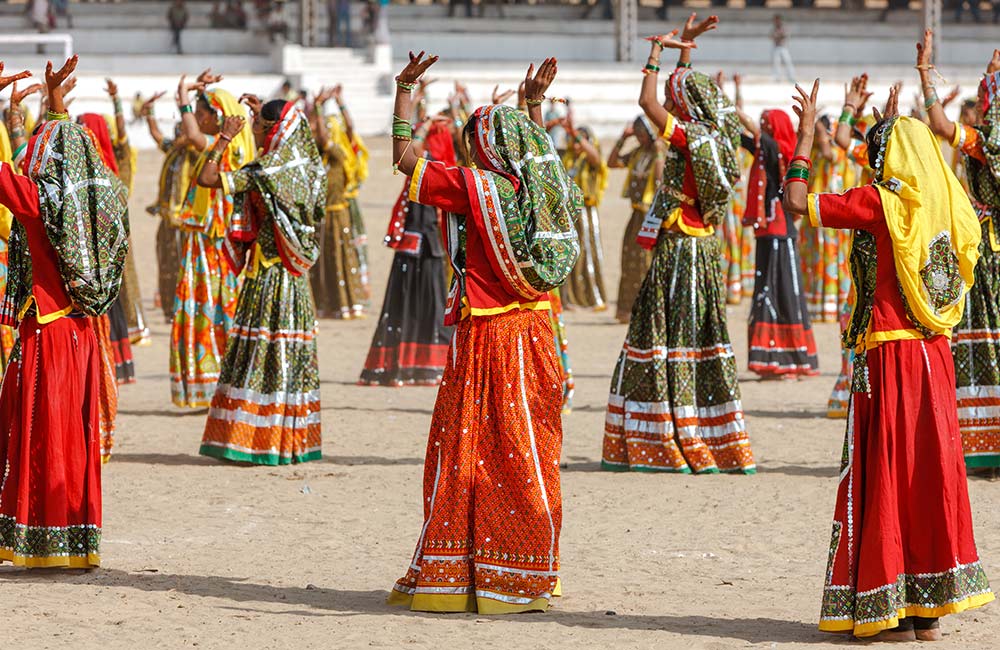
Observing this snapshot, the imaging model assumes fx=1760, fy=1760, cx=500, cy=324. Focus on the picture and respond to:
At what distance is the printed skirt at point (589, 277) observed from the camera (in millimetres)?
18062

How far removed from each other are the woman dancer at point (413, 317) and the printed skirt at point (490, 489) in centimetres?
641

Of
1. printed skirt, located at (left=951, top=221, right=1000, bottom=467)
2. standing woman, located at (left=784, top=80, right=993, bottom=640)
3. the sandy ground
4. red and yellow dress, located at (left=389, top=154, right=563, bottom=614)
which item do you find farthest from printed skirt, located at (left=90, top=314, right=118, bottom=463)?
printed skirt, located at (left=951, top=221, right=1000, bottom=467)

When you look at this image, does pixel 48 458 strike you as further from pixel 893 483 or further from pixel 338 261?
pixel 338 261

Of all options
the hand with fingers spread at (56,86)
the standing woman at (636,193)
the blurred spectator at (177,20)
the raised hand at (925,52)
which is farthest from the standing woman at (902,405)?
the blurred spectator at (177,20)

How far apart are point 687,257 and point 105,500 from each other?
321cm

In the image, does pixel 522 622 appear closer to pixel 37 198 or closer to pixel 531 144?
pixel 531 144

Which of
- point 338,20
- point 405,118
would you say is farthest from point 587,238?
point 338,20

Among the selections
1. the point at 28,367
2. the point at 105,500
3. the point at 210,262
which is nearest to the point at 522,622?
the point at 28,367

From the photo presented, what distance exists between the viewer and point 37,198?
677cm

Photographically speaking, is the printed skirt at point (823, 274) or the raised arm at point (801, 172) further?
the printed skirt at point (823, 274)

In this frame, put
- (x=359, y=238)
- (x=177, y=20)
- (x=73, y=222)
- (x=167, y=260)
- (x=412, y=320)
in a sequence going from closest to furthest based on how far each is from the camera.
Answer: (x=73, y=222) < (x=412, y=320) < (x=167, y=260) < (x=359, y=238) < (x=177, y=20)

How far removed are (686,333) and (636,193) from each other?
6.85 metres

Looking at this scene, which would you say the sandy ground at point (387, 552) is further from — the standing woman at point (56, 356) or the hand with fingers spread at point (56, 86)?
the hand with fingers spread at point (56, 86)

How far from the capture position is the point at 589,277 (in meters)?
18.2
